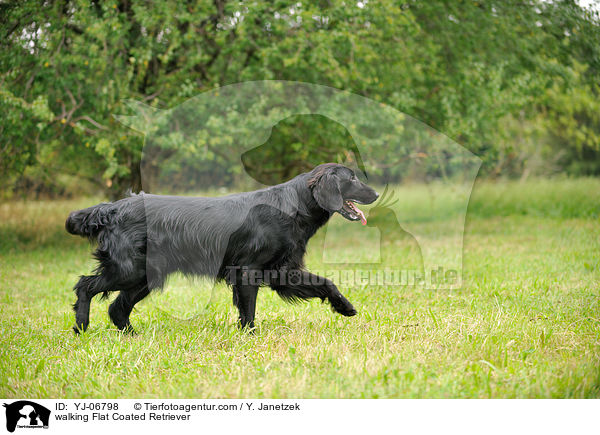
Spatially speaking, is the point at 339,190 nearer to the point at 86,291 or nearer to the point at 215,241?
the point at 215,241

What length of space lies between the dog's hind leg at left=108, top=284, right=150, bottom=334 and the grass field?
104 millimetres

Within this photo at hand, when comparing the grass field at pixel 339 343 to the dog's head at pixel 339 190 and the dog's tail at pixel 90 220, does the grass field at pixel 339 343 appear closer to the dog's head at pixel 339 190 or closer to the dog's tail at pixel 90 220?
the dog's tail at pixel 90 220

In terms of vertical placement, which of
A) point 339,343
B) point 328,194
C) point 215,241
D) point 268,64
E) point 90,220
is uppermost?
point 268,64

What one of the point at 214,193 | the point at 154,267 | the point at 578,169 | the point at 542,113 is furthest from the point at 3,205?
the point at 578,169

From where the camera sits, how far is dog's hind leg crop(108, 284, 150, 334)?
4316 millimetres

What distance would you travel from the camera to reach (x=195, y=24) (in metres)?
9.44

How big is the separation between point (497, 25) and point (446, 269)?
620 cm

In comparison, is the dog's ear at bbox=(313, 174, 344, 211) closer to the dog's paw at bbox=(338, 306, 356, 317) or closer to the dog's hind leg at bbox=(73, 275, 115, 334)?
the dog's paw at bbox=(338, 306, 356, 317)
